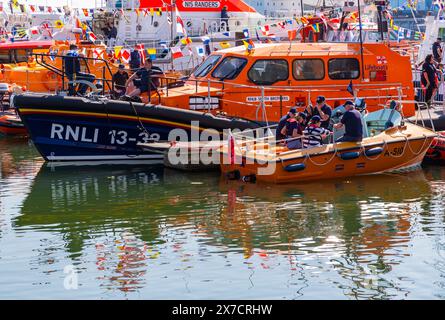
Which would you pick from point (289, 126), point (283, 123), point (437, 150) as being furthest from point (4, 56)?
point (437, 150)

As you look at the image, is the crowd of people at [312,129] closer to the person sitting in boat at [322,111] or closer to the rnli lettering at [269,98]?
the person sitting in boat at [322,111]

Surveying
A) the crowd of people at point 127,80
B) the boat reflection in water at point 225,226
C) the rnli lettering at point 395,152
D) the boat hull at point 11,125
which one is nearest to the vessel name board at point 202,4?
the boat hull at point 11,125

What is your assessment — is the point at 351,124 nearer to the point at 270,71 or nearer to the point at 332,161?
the point at 332,161

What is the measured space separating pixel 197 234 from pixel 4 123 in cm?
1227

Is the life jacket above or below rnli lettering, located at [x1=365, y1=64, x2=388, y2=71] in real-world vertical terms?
below

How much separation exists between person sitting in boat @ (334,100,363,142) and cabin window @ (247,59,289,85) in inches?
96.6

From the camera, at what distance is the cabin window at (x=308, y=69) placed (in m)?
18.6

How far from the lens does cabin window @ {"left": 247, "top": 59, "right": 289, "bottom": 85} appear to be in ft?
60.7

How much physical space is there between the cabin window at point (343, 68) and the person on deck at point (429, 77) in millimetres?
2137

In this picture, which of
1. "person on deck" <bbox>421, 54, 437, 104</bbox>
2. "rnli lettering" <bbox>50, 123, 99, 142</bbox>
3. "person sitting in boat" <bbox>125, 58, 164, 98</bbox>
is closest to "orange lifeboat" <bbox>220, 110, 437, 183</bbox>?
"person sitting in boat" <bbox>125, 58, 164, 98</bbox>

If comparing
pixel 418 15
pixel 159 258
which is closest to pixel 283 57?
pixel 159 258

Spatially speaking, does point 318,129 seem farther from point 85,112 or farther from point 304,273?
point 304,273

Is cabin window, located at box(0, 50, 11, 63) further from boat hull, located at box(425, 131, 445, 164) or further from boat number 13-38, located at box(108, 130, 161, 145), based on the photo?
boat hull, located at box(425, 131, 445, 164)

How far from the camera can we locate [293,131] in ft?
54.4
